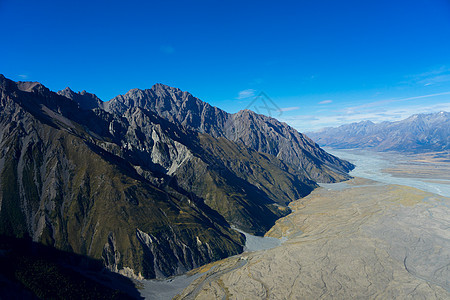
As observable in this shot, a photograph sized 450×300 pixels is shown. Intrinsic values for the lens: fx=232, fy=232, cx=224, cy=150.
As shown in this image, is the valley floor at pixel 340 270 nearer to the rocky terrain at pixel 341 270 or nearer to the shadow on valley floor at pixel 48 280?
the rocky terrain at pixel 341 270

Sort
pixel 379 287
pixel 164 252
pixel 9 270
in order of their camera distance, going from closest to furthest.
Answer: pixel 9 270, pixel 379 287, pixel 164 252

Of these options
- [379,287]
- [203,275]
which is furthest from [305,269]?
[203,275]

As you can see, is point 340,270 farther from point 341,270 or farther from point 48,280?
point 48,280

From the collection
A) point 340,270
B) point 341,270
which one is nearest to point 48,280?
point 340,270

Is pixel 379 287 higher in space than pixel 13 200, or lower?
lower

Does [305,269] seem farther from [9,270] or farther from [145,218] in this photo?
[9,270]

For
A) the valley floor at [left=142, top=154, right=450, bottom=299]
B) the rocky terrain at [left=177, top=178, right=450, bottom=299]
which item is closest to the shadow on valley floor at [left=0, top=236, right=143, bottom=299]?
the valley floor at [left=142, top=154, right=450, bottom=299]

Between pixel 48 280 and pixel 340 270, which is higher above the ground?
pixel 48 280

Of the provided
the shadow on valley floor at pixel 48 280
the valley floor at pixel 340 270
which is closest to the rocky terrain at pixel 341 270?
the valley floor at pixel 340 270
